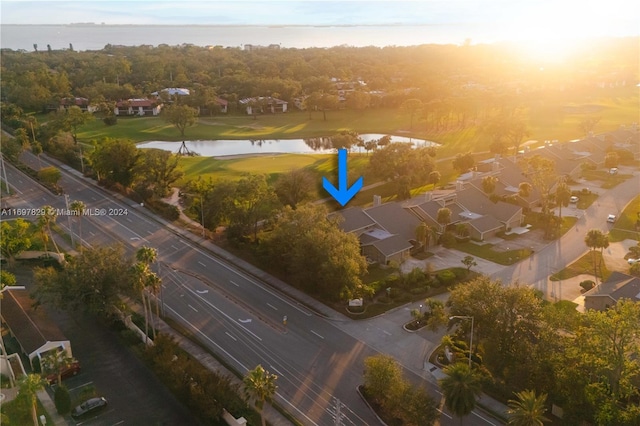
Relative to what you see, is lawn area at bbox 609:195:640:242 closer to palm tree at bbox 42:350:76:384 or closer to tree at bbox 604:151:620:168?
tree at bbox 604:151:620:168

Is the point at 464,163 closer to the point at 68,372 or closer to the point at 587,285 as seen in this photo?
the point at 587,285

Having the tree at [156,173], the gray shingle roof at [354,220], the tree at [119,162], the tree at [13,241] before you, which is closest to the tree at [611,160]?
the gray shingle roof at [354,220]

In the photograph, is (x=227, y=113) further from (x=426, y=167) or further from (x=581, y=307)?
(x=581, y=307)

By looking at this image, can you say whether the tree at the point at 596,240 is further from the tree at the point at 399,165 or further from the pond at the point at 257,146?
the pond at the point at 257,146

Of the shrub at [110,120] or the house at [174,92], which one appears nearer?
the shrub at [110,120]

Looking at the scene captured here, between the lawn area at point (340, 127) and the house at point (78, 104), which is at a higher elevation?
the house at point (78, 104)

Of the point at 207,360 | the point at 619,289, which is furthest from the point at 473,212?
the point at 207,360
